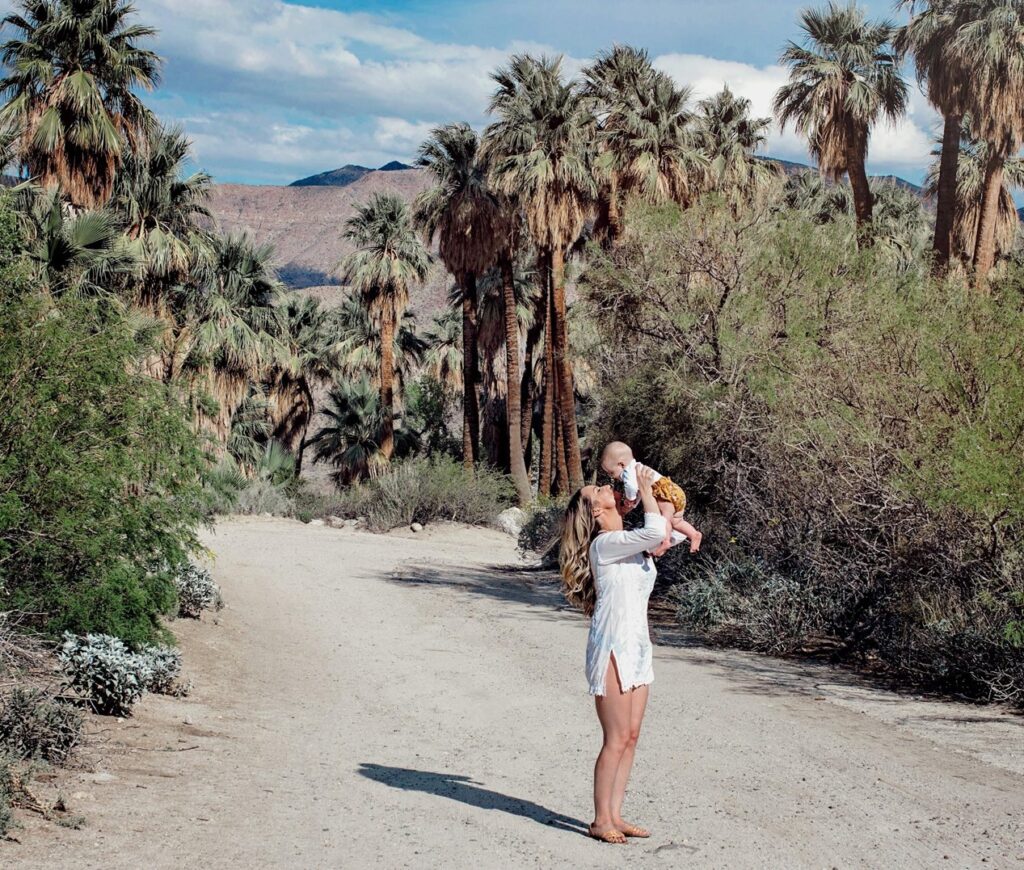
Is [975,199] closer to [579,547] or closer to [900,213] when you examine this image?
[900,213]

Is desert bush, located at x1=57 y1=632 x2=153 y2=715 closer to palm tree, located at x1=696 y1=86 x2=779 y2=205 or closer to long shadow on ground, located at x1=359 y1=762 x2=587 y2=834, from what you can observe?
long shadow on ground, located at x1=359 y1=762 x2=587 y2=834

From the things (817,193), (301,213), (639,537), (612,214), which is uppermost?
(301,213)

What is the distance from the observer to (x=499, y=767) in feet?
24.0

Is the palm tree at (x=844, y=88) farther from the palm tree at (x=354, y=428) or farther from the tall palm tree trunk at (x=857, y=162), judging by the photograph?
the palm tree at (x=354, y=428)

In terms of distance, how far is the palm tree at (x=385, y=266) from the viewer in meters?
38.2

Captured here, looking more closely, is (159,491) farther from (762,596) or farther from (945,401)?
(945,401)

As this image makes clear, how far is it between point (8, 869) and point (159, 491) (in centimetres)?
480

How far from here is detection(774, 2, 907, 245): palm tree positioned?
25.6m

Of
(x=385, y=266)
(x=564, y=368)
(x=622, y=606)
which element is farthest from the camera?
(x=385, y=266)

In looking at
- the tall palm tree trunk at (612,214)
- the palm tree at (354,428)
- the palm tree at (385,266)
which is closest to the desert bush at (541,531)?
the tall palm tree trunk at (612,214)

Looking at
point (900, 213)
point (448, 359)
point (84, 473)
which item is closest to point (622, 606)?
point (84, 473)

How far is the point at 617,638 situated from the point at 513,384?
2823 cm

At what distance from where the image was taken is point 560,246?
28156mm

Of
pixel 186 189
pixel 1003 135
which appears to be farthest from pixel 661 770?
pixel 186 189
